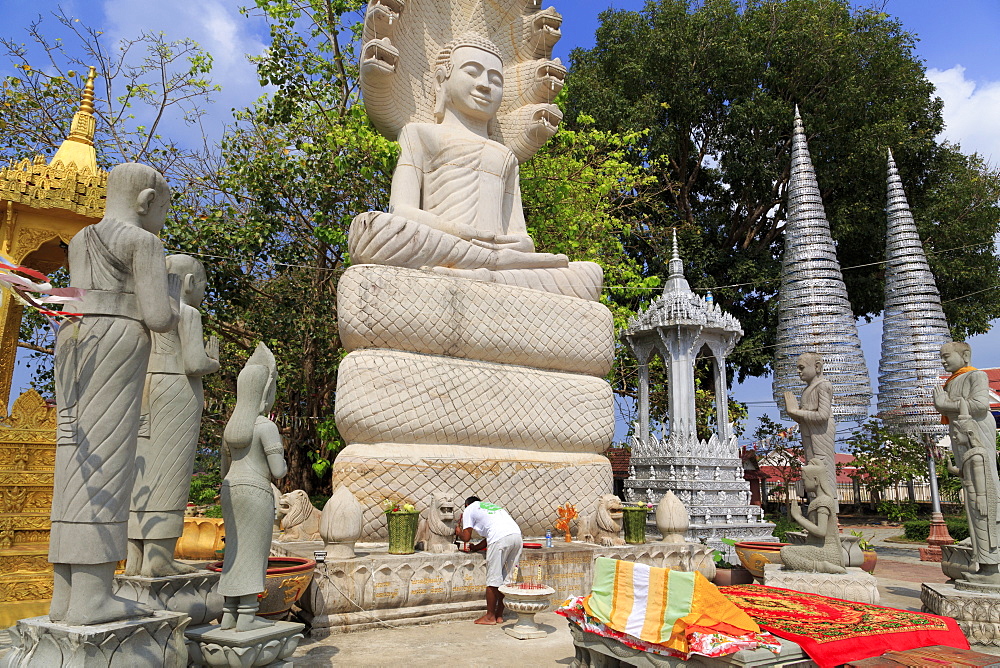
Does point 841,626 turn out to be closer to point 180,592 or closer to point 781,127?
point 180,592

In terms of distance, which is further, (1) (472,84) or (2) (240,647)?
(1) (472,84)

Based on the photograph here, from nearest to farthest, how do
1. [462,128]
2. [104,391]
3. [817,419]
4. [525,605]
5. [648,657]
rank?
[104,391] → [648,657] → [525,605] → [817,419] → [462,128]

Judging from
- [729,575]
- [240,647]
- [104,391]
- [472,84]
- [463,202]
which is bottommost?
[729,575]

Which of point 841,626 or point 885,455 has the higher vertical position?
point 885,455

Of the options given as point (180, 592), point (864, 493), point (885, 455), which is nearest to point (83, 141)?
point (180, 592)

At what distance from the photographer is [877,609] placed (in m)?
4.79

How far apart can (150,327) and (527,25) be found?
8.28m

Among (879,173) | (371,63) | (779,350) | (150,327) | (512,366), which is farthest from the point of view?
(879,173)

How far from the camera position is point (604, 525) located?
6.81 metres

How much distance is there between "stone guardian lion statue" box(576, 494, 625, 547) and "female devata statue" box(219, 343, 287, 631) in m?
3.80

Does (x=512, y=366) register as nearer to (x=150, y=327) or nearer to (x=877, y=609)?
(x=877, y=609)

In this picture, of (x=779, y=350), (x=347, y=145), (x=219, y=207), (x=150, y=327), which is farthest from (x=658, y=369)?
(x=150, y=327)

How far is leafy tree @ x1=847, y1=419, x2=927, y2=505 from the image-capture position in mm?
15688

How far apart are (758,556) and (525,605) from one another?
312 cm
